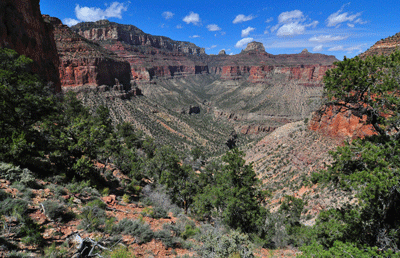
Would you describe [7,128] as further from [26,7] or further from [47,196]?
[26,7]

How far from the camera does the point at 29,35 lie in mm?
34688

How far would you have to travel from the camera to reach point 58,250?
A: 22.4 feet

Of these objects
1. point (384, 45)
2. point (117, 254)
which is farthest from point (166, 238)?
point (384, 45)

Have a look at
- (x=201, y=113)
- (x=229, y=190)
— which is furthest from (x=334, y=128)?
(x=201, y=113)

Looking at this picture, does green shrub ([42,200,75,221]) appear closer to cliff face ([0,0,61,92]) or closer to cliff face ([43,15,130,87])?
cliff face ([0,0,61,92])

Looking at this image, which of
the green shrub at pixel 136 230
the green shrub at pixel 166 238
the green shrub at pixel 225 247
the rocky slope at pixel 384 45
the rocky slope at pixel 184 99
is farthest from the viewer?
the rocky slope at pixel 184 99

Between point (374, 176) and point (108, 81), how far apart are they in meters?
94.5

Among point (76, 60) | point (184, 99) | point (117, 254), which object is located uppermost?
point (76, 60)

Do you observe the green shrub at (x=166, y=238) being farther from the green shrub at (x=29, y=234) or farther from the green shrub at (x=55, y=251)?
the green shrub at (x=29, y=234)

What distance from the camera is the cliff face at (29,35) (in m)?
29.8

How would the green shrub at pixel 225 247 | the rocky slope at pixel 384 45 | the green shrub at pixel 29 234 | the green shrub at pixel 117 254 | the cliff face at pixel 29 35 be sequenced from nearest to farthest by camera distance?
the green shrub at pixel 29 234, the green shrub at pixel 117 254, the green shrub at pixel 225 247, the cliff face at pixel 29 35, the rocky slope at pixel 384 45

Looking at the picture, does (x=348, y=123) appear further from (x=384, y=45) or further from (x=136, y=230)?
(x=136, y=230)

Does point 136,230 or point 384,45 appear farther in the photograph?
point 384,45

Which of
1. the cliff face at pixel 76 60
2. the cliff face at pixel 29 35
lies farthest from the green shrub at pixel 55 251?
the cliff face at pixel 76 60
